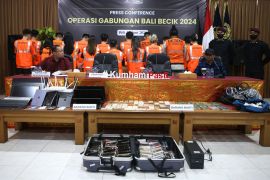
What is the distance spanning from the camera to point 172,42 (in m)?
7.16

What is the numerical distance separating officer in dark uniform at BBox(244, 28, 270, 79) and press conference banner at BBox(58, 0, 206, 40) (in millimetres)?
1844

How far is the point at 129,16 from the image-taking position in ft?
26.9

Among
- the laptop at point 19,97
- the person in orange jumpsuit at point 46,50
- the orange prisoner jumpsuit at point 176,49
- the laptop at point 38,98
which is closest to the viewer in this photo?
the laptop at point 19,97

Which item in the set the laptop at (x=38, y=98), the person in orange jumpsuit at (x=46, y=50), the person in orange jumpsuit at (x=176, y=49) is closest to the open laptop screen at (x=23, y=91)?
the laptop at (x=38, y=98)

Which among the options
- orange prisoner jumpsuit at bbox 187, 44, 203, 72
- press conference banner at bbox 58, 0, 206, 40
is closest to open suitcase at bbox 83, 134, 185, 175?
orange prisoner jumpsuit at bbox 187, 44, 203, 72

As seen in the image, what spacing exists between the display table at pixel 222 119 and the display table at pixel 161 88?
64 centimetres

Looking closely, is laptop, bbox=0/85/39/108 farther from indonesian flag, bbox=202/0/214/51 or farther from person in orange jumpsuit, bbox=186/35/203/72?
indonesian flag, bbox=202/0/214/51

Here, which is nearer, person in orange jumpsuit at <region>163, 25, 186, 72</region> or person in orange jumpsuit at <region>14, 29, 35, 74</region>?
person in orange jumpsuit at <region>163, 25, 186, 72</region>

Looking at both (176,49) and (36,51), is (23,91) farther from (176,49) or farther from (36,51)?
(176,49)

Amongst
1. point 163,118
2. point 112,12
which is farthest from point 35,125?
point 112,12

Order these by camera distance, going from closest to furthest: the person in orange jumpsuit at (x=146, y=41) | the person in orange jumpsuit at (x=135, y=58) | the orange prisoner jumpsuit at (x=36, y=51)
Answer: the person in orange jumpsuit at (x=135, y=58), the orange prisoner jumpsuit at (x=36, y=51), the person in orange jumpsuit at (x=146, y=41)

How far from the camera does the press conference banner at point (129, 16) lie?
812cm

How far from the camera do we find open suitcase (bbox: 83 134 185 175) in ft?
11.2

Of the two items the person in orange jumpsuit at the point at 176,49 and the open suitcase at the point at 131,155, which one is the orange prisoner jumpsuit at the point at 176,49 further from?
the open suitcase at the point at 131,155
